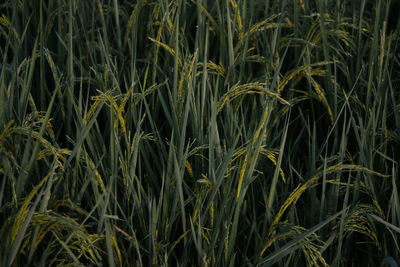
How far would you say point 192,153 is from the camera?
4.40 ft

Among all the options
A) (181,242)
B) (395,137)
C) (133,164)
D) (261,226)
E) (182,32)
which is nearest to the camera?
(133,164)

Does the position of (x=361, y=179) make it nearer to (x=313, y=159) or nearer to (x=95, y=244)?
(x=313, y=159)

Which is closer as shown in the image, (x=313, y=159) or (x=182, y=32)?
(x=313, y=159)

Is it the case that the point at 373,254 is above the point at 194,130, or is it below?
below

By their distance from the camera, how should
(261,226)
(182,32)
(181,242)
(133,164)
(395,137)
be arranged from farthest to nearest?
(182,32), (395,137), (261,226), (181,242), (133,164)

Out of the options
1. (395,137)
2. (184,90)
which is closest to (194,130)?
(184,90)

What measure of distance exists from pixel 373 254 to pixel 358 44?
2.52 ft

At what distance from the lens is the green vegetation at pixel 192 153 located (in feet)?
4.25

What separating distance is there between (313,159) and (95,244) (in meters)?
0.65

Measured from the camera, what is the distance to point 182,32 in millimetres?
1834

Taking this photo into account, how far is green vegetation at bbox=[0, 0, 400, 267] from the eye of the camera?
1.30 meters

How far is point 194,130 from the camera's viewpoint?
4.97 ft

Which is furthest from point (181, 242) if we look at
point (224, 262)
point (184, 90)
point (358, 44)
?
point (358, 44)

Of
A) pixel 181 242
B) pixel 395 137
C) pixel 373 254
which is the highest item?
pixel 395 137
